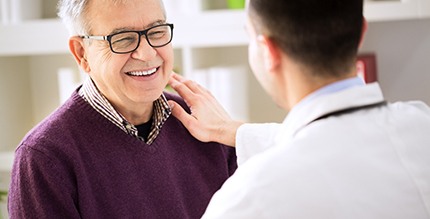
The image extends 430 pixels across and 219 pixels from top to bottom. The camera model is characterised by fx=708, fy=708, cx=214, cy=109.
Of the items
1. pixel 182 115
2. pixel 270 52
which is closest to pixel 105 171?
pixel 182 115

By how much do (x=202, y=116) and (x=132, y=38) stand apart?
31 cm

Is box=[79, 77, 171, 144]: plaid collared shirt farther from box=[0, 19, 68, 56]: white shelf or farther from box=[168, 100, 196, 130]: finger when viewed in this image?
box=[0, 19, 68, 56]: white shelf

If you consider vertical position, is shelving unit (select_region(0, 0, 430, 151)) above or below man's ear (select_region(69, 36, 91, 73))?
below

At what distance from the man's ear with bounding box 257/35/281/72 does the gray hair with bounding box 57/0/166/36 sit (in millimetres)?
582

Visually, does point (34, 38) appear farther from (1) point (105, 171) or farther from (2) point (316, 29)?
(2) point (316, 29)

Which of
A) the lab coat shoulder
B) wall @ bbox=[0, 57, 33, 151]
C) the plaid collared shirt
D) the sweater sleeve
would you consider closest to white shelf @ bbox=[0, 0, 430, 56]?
wall @ bbox=[0, 57, 33, 151]

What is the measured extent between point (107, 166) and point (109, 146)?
5 cm

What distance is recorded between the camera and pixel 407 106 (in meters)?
1.25

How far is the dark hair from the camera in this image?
3.84ft

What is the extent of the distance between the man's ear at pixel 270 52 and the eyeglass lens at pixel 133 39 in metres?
0.57

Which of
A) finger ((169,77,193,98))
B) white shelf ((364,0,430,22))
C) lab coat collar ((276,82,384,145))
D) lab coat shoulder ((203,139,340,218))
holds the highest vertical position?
lab coat collar ((276,82,384,145))

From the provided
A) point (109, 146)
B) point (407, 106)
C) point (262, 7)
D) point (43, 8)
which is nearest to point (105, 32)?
point (109, 146)

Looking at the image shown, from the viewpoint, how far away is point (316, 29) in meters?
1.18

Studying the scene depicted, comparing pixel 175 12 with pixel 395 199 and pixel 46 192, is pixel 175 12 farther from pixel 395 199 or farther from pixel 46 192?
pixel 395 199
